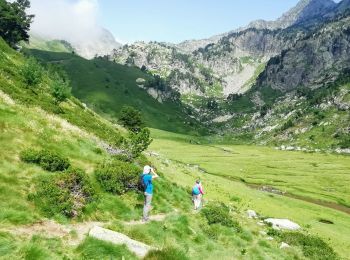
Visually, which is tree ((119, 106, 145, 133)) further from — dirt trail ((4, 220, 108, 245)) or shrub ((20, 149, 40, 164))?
dirt trail ((4, 220, 108, 245))

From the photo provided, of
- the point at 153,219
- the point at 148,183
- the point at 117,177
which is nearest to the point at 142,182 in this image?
the point at 148,183

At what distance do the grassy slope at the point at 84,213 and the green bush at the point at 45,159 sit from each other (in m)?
0.47

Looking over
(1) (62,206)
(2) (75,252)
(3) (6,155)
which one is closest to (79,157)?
(3) (6,155)

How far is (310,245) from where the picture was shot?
3462 cm

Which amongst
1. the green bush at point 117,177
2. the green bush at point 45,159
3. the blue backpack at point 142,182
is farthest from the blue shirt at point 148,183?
the green bush at point 45,159

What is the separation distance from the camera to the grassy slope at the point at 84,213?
18625mm

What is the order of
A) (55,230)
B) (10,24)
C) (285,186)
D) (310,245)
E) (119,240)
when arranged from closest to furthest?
(119,240), (55,230), (310,245), (285,186), (10,24)

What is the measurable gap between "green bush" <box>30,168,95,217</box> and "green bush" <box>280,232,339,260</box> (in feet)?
56.2

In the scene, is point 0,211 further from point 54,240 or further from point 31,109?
point 31,109

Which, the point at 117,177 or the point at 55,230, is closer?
the point at 55,230

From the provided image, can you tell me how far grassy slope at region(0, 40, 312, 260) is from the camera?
18.6 m

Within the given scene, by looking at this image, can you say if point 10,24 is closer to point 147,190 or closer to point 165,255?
point 147,190

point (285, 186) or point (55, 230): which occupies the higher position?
point (285, 186)

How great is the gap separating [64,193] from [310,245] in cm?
2122
